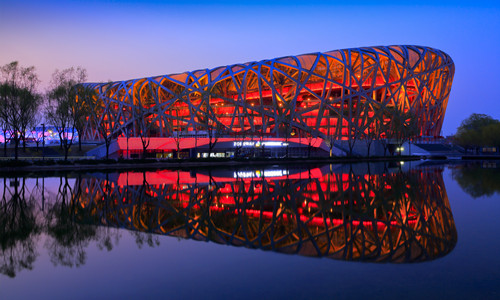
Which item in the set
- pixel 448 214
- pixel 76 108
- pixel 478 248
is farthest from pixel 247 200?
pixel 76 108

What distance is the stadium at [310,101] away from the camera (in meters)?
71.8

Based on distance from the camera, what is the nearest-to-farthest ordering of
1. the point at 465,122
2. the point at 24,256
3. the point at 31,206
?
1. the point at 24,256
2. the point at 31,206
3. the point at 465,122

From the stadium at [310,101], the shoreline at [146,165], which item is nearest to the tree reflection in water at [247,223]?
the shoreline at [146,165]

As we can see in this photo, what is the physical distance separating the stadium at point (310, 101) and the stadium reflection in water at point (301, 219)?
50.8m

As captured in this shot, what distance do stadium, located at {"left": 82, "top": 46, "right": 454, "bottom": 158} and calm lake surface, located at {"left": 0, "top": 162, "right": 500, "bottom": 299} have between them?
5406 centimetres

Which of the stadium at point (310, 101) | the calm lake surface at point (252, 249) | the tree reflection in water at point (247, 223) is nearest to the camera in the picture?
the calm lake surface at point (252, 249)

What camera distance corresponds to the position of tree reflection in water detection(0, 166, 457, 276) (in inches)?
325

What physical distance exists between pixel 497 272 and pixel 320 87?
72200 millimetres

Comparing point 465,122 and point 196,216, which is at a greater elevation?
point 465,122

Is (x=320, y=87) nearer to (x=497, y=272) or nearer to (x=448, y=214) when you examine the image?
(x=448, y=214)

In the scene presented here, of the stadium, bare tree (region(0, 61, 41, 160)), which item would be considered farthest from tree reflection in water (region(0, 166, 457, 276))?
the stadium

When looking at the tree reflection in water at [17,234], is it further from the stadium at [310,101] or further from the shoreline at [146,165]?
the stadium at [310,101]

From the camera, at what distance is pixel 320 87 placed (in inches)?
3044

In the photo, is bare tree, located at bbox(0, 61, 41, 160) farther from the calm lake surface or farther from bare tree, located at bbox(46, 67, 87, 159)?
the calm lake surface
